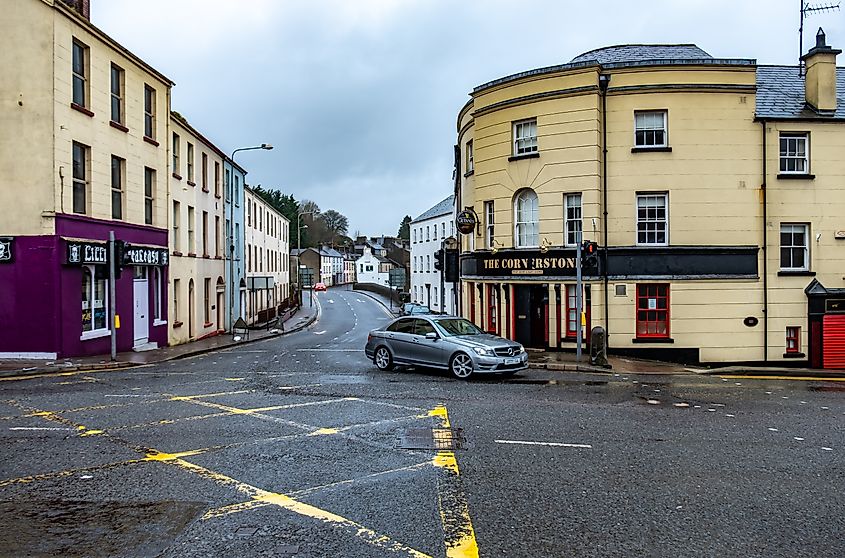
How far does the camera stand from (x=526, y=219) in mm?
24188

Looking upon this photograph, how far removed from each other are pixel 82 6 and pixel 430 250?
40824 millimetres

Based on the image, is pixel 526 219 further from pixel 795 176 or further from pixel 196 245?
pixel 196 245

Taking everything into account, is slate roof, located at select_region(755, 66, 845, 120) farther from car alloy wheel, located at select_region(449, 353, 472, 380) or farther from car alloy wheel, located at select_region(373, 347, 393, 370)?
car alloy wheel, located at select_region(373, 347, 393, 370)

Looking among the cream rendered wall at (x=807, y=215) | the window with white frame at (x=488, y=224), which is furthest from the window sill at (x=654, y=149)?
the window with white frame at (x=488, y=224)

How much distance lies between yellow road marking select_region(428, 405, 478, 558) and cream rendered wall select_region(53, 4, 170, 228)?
1532cm

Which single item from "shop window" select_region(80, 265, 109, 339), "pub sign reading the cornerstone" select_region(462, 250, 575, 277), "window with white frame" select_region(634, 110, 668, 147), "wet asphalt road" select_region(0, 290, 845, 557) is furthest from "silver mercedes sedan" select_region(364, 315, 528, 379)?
"window with white frame" select_region(634, 110, 668, 147)

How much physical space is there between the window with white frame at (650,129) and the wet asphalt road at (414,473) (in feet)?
34.9

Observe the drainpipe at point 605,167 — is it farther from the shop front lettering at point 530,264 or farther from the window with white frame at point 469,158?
the window with white frame at point 469,158

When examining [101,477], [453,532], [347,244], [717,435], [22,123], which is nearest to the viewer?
[453,532]

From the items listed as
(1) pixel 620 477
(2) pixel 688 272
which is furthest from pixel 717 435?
(2) pixel 688 272

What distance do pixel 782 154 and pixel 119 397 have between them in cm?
2106

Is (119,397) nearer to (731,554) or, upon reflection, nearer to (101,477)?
(101,477)

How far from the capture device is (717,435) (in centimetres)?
1031

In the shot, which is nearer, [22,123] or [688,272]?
[22,123]
